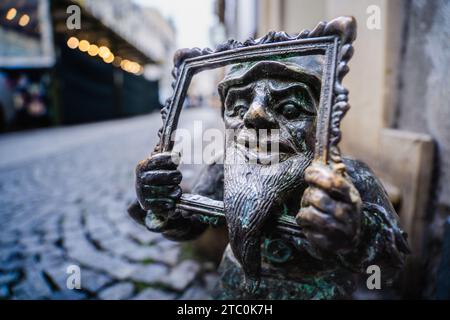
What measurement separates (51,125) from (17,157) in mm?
6271

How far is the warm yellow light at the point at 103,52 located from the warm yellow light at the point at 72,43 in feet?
6.96

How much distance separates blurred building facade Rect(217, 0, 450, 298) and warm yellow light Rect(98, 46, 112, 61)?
1412 centimetres

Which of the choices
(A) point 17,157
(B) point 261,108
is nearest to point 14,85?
(A) point 17,157

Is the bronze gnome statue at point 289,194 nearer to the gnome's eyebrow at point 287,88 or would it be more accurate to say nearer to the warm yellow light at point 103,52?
the gnome's eyebrow at point 287,88

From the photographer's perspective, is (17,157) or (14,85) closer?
(17,157)

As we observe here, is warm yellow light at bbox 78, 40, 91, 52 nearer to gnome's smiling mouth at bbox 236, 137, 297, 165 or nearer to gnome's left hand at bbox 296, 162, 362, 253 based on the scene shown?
gnome's smiling mouth at bbox 236, 137, 297, 165

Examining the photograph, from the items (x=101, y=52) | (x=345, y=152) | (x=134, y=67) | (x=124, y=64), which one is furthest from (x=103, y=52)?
(x=345, y=152)

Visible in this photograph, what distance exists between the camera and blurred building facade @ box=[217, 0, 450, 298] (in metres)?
1.71

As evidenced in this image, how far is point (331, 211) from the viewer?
0.76 meters

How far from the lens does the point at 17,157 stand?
18.7 ft

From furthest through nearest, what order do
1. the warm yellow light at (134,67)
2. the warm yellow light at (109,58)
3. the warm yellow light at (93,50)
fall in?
the warm yellow light at (134,67)
the warm yellow light at (109,58)
the warm yellow light at (93,50)

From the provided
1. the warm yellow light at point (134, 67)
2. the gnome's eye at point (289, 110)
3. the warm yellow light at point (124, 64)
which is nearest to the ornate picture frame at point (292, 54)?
the gnome's eye at point (289, 110)

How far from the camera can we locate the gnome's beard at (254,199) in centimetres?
92

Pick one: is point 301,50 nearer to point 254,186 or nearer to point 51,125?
point 254,186
